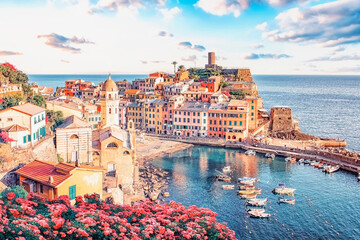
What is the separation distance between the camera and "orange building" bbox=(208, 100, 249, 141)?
67.6 meters

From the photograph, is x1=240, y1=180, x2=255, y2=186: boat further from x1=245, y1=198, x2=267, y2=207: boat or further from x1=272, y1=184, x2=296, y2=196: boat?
x1=245, y1=198, x2=267, y2=207: boat

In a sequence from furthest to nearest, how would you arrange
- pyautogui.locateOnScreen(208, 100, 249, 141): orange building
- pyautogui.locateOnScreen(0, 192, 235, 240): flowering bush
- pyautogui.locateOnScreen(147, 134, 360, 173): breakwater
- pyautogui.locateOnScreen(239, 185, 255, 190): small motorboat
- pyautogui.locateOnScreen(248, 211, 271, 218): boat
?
pyautogui.locateOnScreen(208, 100, 249, 141): orange building → pyautogui.locateOnScreen(147, 134, 360, 173): breakwater → pyautogui.locateOnScreen(239, 185, 255, 190): small motorboat → pyautogui.locateOnScreen(248, 211, 271, 218): boat → pyautogui.locateOnScreen(0, 192, 235, 240): flowering bush

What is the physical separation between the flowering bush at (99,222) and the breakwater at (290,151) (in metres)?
41.7

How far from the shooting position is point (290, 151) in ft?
194

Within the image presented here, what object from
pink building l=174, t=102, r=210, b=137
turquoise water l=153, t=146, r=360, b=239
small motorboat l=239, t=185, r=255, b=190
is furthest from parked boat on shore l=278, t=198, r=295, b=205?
pink building l=174, t=102, r=210, b=137

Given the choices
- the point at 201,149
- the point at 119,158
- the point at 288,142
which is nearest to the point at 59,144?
the point at 119,158

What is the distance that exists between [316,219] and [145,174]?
2259 centimetres

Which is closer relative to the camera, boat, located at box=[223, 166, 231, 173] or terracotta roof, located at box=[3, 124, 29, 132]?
terracotta roof, located at box=[3, 124, 29, 132]

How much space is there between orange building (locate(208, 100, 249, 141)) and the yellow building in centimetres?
4603

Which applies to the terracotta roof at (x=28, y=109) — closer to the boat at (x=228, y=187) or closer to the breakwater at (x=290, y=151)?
the boat at (x=228, y=187)

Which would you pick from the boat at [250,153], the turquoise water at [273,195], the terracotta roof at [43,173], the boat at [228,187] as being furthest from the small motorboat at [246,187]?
the terracotta roof at [43,173]

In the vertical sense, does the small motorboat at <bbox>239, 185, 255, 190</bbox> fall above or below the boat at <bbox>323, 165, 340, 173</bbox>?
below

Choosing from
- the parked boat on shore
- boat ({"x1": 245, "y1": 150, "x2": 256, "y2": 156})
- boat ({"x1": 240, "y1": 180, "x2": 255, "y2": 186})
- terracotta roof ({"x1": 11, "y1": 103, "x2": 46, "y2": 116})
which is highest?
terracotta roof ({"x1": 11, "y1": 103, "x2": 46, "y2": 116})

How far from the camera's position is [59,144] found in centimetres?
3500
